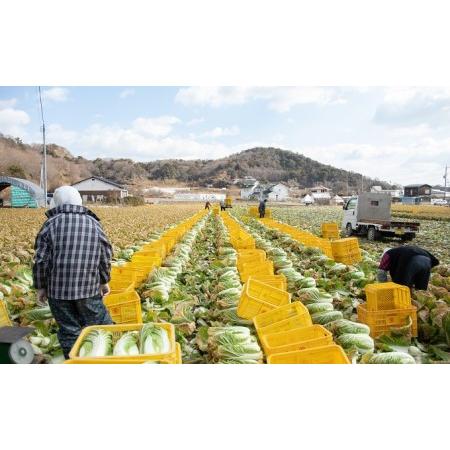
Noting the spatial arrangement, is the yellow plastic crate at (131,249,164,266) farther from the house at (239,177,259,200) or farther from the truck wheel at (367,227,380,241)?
the house at (239,177,259,200)

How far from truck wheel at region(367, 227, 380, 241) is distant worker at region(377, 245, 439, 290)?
270 inches

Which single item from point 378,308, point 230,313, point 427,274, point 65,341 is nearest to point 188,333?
point 230,313

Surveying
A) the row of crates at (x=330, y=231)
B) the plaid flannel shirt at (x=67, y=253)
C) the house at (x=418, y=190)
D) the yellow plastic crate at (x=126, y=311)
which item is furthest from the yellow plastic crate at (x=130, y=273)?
the house at (x=418, y=190)

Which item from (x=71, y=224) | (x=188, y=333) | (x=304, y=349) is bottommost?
(x=188, y=333)

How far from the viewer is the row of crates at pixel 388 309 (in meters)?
3.67

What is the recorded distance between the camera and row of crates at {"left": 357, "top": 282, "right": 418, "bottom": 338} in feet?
12.0

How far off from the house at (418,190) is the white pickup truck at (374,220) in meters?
12.4

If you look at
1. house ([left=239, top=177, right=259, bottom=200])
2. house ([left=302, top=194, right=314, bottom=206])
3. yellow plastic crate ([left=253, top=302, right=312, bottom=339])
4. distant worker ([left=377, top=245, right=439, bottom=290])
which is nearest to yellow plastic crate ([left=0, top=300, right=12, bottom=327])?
yellow plastic crate ([left=253, top=302, right=312, bottom=339])

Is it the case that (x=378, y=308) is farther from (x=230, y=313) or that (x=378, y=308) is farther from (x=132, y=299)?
(x=132, y=299)

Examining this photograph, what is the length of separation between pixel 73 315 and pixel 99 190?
8.51m

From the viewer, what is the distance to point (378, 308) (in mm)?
3730

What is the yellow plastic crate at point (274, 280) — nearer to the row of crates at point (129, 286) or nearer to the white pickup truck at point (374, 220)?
the row of crates at point (129, 286)

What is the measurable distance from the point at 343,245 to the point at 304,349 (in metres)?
4.63

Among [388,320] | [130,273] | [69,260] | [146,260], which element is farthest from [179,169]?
[69,260]
